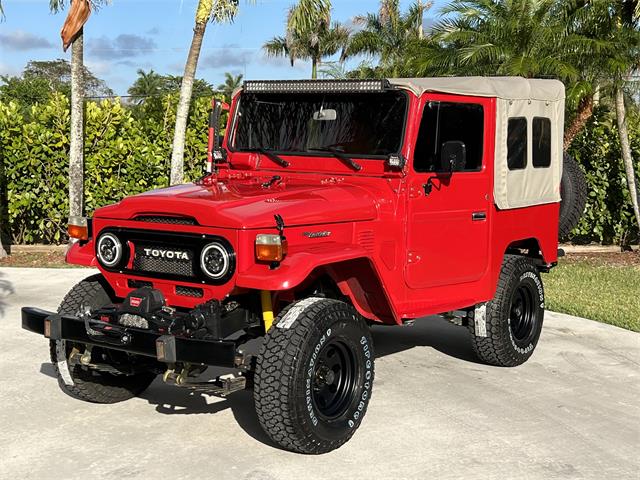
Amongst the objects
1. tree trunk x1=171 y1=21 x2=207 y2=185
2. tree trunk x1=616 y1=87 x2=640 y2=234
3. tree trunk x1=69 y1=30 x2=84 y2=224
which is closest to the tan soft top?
tree trunk x1=616 y1=87 x2=640 y2=234

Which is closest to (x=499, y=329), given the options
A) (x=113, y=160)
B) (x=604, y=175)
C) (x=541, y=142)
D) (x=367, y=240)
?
(x=541, y=142)

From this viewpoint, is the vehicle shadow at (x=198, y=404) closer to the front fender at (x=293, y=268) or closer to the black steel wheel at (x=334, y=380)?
the black steel wheel at (x=334, y=380)

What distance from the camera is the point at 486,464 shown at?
16.6 ft

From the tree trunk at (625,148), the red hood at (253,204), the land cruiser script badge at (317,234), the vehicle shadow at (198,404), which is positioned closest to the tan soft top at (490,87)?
the red hood at (253,204)

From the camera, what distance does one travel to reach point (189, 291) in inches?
211

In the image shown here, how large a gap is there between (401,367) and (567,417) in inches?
61.4

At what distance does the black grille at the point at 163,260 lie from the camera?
17.4 feet

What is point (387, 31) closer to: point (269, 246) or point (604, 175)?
point (604, 175)

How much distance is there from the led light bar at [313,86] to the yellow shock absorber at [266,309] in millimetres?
1572

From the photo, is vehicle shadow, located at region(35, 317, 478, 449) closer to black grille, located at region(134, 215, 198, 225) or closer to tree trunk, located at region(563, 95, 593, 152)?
black grille, located at region(134, 215, 198, 225)

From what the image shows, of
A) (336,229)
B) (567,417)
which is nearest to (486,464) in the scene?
(567,417)

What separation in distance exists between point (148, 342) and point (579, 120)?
400 inches

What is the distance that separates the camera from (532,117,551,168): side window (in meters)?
7.27

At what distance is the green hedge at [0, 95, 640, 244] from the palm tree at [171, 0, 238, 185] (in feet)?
2.09
